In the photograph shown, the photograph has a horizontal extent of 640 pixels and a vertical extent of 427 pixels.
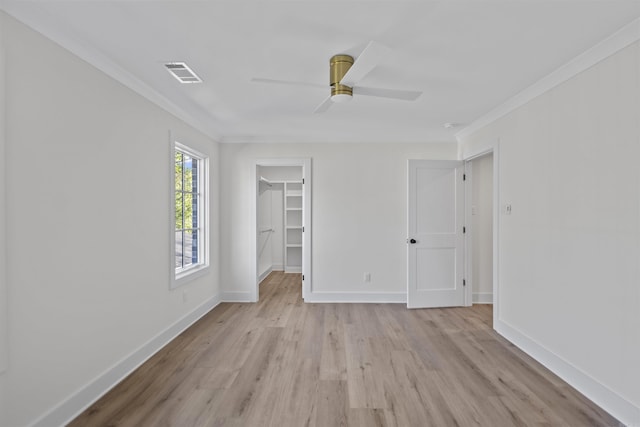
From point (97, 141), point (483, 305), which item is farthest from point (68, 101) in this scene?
point (483, 305)

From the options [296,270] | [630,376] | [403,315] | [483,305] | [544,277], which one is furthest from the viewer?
[296,270]

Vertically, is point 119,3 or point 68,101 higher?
point 119,3

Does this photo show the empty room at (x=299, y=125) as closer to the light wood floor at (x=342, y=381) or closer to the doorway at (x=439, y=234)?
the light wood floor at (x=342, y=381)

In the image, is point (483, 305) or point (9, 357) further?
point (483, 305)

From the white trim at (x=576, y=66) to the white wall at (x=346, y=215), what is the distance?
5.12 ft

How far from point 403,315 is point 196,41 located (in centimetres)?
368

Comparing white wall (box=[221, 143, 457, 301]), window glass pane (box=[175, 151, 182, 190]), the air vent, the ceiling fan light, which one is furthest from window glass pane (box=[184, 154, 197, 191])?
the ceiling fan light

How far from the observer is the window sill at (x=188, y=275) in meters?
3.49

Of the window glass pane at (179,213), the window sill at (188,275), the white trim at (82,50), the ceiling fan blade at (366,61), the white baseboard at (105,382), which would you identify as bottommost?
the white baseboard at (105,382)

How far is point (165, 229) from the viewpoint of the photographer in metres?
3.31

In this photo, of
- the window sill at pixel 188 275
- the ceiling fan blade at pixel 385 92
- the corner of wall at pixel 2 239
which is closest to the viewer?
the corner of wall at pixel 2 239

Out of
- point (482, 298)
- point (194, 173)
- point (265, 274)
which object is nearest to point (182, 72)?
point (194, 173)

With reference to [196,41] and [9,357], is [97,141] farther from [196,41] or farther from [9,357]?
[9,357]

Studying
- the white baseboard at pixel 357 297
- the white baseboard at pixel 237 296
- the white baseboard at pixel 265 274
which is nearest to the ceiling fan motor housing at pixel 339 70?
the white baseboard at pixel 357 297
